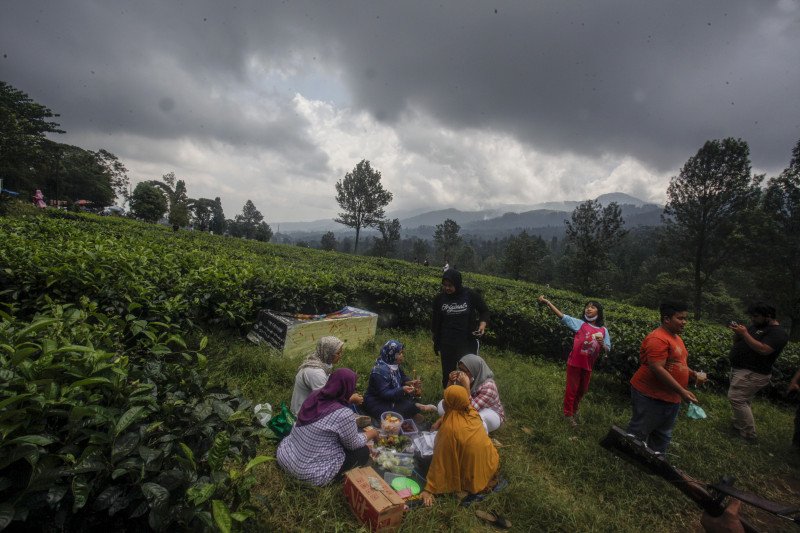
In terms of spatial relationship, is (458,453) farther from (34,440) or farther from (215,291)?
(215,291)

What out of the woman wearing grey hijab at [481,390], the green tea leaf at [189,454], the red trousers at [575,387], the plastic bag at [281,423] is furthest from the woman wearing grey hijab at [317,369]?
the red trousers at [575,387]

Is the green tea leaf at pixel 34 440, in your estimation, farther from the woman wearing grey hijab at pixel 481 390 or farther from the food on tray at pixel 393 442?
the woman wearing grey hijab at pixel 481 390

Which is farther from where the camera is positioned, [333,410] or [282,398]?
[282,398]

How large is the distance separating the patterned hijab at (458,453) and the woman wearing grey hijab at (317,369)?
111 cm

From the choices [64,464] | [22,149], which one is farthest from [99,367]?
[22,149]

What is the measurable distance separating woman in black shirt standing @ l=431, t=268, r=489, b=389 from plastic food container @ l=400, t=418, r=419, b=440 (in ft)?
3.01

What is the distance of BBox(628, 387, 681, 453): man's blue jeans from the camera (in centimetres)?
366

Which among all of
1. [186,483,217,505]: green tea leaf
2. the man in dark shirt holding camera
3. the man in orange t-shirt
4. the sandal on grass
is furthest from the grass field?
[186,483,217,505]: green tea leaf

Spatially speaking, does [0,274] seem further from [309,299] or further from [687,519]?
[687,519]

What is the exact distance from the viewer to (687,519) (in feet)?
11.0

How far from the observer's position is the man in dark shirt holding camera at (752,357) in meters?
4.48

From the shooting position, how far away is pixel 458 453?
3199 mm

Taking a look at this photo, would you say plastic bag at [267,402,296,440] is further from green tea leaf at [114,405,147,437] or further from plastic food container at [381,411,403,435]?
green tea leaf at [114,405,147,437]

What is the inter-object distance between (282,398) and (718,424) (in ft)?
21.2
